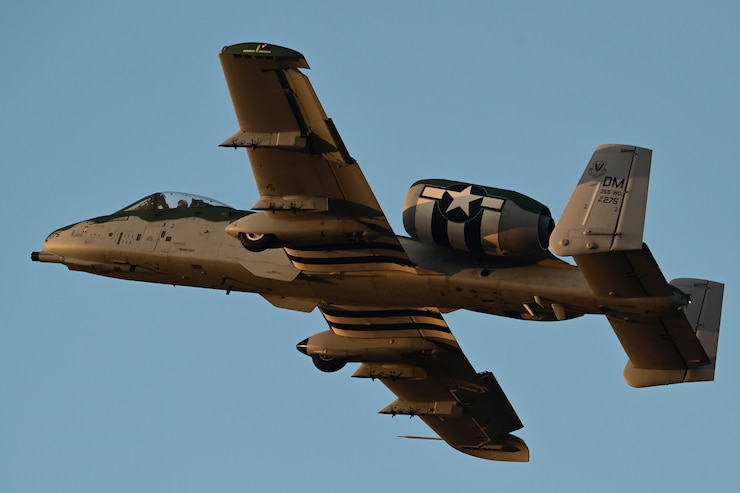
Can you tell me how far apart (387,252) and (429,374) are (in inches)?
281

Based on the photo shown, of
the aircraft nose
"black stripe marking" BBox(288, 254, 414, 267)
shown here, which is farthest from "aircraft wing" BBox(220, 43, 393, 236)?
the aircraft nose

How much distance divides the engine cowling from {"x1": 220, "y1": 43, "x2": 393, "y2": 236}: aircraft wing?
117 cm

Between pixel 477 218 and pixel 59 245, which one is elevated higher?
pixel 59 245

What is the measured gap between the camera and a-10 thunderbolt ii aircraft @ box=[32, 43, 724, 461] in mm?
34938

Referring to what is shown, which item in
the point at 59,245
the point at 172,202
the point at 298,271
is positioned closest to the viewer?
the point at 298,271

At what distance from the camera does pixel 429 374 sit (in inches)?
1753

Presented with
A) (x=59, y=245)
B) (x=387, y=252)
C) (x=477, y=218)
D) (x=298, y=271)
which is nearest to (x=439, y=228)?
(x=477, y=218)

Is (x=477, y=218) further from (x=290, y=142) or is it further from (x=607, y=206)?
(x=290, y=142)

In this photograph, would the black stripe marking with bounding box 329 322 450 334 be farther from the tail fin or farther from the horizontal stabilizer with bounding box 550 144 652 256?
the horizontal stabilizer with bounding box 550 144 652 256

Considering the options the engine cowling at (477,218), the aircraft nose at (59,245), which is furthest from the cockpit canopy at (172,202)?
the engine cowling at (477,218)

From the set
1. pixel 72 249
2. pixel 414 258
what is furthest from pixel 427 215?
pixel 72 249

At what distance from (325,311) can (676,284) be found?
9.39 meters

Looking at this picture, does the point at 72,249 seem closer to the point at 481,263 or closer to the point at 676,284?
the point at 481,263

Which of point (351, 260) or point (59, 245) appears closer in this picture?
point (351, 260)
